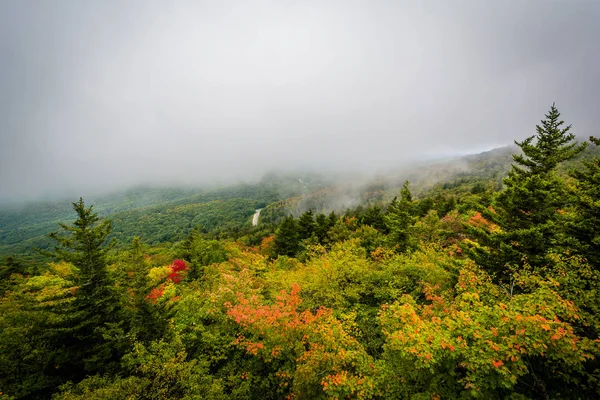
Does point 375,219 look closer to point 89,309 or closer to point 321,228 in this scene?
point 321,228

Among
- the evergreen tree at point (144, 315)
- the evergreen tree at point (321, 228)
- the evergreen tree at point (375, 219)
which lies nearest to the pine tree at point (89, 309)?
the evergreen tree at point (144, 315)

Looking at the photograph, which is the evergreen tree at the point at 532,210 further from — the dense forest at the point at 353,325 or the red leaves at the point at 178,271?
the red leaves at the point at 178,271

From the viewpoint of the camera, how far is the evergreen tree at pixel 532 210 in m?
16.9

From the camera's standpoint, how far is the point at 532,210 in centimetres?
1805

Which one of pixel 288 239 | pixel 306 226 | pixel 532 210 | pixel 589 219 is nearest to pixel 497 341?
pixel 589 219

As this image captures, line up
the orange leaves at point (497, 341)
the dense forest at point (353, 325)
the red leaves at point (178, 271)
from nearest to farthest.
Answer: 1. the orange leaves at point (497, 341)
2. the dense forest at point (353, 325)
3. the red leaves at point (178, 271)

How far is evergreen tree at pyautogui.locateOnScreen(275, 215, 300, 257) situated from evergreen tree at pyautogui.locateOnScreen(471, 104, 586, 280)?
108 feet

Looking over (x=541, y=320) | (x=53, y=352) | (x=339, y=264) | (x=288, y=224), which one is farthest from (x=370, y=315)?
(x=288, y=224)

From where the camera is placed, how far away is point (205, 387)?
11.7 m

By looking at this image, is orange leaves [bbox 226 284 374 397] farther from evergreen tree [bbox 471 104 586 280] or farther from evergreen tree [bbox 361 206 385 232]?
evergreen tree [bbox 361 206 385 232]

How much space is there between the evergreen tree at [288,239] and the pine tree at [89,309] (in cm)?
3321

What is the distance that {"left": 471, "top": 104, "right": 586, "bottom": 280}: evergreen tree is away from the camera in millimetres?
16914

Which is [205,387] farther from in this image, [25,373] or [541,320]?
[541,320]

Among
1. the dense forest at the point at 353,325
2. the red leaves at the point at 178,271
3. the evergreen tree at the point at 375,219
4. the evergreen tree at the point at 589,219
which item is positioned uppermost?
the evergreen tree at the point at 589,219
